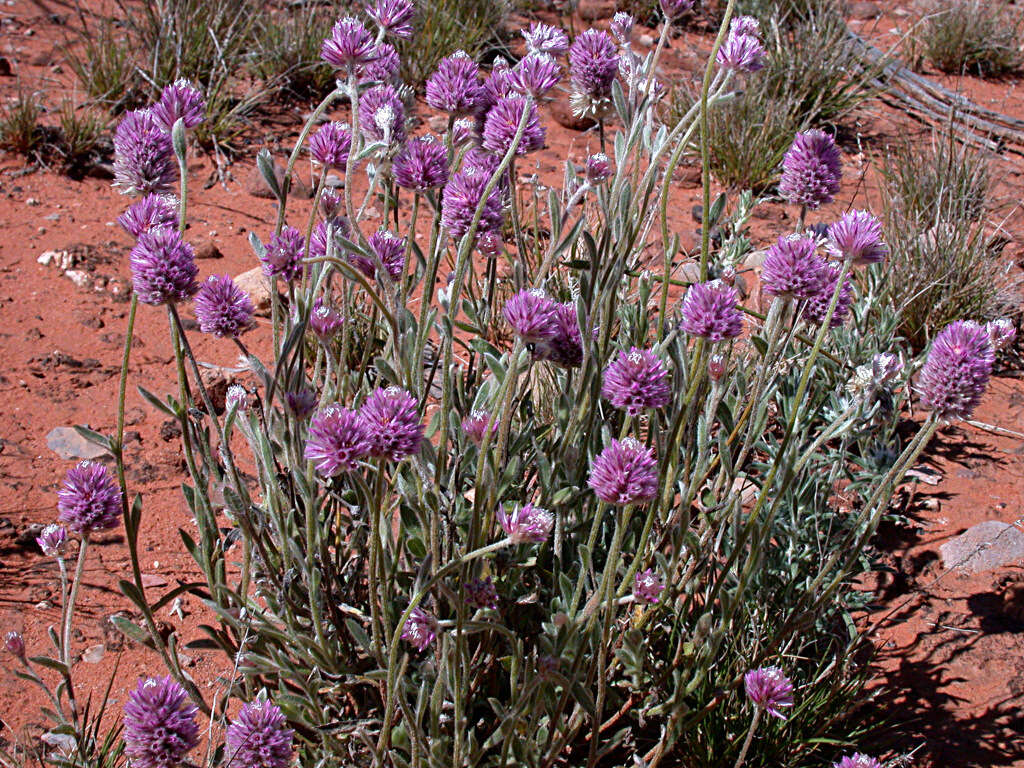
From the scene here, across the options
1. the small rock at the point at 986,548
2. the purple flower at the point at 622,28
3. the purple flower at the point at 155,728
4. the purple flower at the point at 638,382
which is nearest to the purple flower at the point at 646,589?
the purple flower at the point at 638,382

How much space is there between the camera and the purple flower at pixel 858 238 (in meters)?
1.83

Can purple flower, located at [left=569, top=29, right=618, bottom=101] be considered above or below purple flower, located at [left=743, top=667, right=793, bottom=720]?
above

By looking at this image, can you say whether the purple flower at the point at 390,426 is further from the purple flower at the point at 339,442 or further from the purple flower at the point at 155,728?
the purple flower at the point at 155,728

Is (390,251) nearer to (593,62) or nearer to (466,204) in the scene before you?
(466,204)

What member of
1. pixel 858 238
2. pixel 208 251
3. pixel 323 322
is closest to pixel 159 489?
pixel 208 251

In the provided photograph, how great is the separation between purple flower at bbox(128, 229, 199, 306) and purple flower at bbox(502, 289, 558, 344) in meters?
0.57

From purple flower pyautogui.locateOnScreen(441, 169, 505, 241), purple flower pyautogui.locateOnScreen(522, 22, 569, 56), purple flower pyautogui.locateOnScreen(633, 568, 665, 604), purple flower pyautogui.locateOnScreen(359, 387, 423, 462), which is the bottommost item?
purple flower pyautogui.locateOnScreen(633, 568, 665, 604)

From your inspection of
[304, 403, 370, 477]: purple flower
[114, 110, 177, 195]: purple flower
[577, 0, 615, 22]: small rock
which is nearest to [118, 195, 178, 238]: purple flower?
[114, 110, 177, 195]: purple flower

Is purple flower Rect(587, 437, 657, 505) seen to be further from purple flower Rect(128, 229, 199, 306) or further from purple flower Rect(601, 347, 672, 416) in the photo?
purple flower Rect(128, 229, 199, 306)

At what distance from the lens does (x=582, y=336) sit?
1756 millimetres

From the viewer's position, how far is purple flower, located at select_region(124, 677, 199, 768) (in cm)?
158

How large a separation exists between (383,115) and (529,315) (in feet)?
1.75

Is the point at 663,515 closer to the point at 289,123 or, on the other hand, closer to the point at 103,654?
the point at 103,654

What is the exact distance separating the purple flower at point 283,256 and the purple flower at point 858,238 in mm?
1032
